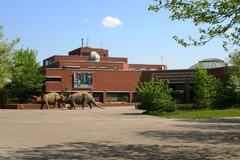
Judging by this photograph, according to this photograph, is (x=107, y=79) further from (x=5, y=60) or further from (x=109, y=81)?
(x=5, y=60)

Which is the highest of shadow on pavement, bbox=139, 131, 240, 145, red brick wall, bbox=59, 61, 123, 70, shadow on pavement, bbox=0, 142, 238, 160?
red brick wall, bbox=59, 61, 123, 70

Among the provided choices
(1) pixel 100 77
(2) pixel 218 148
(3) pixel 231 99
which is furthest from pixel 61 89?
(2) pixel 218 148

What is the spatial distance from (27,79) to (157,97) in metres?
33.7

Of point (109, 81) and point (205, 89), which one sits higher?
point (109, 81)

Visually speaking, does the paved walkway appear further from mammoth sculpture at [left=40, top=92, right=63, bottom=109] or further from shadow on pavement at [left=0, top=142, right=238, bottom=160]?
mammoth sculpture at [left=40, top=92, right=63, bottom=109]

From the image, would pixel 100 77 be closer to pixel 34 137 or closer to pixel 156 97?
pixel 156 97

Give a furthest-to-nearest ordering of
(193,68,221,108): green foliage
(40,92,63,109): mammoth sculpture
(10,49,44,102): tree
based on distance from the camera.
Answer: (10,49,44,102): tree → (40,92,63,109): mammoth sculpture → (193,68,221,108): green foliage

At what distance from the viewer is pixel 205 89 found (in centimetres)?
5041

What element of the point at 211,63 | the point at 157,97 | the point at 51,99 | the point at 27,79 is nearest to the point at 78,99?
the point at 51,99

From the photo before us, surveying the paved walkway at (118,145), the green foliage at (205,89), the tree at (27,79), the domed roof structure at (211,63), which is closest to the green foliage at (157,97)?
the green foliage at (205,89)

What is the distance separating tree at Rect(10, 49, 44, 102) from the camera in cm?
7062

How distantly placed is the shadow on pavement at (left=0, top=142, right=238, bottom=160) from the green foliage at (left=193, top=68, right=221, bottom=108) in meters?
33.6

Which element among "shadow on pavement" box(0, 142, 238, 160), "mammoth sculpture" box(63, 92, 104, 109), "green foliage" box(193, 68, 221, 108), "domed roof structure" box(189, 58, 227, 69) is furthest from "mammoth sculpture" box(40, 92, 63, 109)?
"shadow on pavement" box(0, 142, 238, 160)

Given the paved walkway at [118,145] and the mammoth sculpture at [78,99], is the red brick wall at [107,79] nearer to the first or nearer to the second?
the mammoth sculpture at [78,99]
